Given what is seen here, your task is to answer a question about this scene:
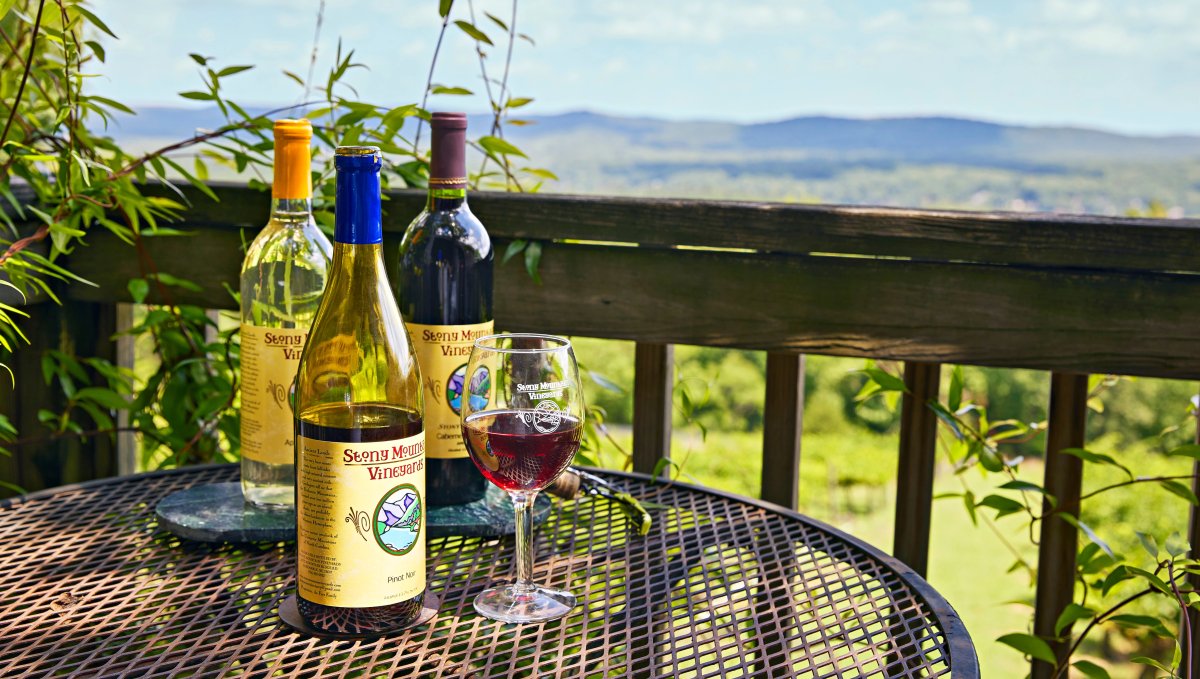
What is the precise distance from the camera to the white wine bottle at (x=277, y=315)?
0.86m

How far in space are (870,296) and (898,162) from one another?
2233cm

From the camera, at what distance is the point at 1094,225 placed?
1.21 meters

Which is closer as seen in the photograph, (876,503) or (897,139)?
(897,139)

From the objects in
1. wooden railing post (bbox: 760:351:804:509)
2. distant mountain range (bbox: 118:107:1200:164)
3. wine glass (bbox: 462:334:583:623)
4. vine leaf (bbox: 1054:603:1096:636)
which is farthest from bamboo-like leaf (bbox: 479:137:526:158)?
distant mountain range (bbox: 118:107:1200:164)

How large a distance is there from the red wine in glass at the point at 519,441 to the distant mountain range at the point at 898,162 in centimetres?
1437

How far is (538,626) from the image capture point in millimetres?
721

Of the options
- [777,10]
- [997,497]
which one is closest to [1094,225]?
[997,497]


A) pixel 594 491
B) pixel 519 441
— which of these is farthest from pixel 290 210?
pixel 594 491

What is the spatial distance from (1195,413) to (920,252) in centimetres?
40

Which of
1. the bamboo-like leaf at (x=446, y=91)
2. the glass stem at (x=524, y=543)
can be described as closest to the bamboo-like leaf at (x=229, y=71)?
the bamboo-like leaf at (x=446, y=91)

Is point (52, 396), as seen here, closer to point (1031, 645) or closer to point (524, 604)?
point (524, 604)

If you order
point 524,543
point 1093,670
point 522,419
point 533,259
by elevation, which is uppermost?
point 533,259

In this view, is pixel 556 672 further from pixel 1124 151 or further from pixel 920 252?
pixel 1124 151

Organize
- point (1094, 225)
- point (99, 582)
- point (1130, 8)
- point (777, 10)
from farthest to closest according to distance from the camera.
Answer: point (1130, 8) < point (777, 10) < point (1094, 225) < point (99, 582)
